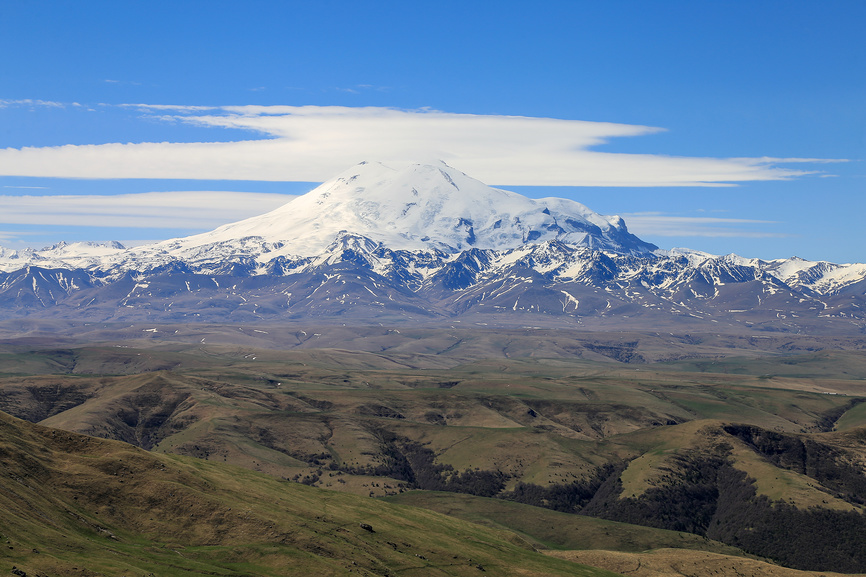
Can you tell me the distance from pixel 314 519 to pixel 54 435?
49021 millimetres

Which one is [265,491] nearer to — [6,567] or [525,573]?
[525,573]

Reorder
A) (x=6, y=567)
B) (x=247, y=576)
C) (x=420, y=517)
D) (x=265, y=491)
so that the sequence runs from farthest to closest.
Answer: (x=420, y=517), (x=265, y=491), (x=247, y=576), (x=6, y=567)

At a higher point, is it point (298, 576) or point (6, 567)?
point (6, 567)

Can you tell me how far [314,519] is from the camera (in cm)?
15050

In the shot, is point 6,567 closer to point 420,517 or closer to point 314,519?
point 314,519

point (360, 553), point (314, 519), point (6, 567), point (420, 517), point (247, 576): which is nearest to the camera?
point (6, 567)

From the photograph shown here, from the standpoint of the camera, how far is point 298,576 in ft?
389

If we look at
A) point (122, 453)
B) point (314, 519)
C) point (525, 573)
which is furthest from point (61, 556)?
point (525, 573)

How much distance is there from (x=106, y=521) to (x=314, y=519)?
125 ft

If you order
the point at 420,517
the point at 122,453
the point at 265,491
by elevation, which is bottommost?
the point at 420,517

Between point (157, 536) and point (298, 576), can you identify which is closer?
point (298, 576)

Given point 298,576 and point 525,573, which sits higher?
point 298,576

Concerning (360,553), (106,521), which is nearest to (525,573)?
(360,553)

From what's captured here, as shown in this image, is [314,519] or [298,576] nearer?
[298,576]
